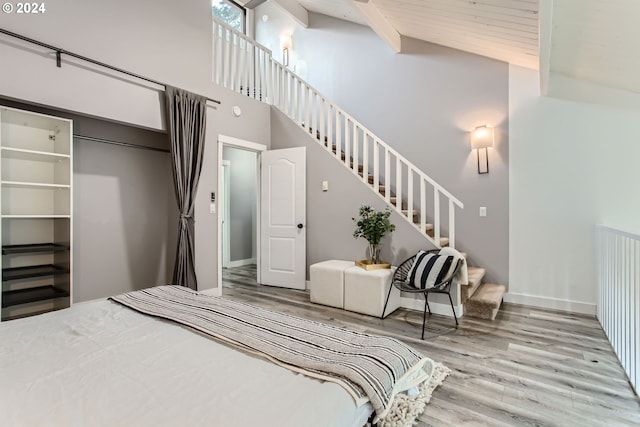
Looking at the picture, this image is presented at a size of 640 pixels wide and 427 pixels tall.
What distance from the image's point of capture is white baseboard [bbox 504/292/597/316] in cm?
347

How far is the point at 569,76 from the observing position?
11.6ft

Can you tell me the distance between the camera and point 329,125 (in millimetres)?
4457

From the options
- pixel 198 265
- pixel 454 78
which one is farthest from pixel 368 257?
pixel 454 78

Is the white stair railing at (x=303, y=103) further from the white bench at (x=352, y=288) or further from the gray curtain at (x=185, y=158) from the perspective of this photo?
the white bench at (x=352, y=288)

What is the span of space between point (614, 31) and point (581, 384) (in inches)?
106

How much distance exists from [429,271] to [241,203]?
4.42 meters

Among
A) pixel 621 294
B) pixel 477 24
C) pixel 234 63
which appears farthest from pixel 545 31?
pixel 234 63

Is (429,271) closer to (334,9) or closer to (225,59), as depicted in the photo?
(225,59)

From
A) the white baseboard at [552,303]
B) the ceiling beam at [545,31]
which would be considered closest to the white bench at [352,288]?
the white baseboard at [552,303]

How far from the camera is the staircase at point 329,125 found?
3.93 m

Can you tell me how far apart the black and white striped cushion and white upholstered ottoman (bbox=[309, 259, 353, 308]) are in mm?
832

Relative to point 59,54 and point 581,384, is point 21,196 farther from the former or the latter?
point 581,384

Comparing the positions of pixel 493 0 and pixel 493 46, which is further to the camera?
pixel 493 46

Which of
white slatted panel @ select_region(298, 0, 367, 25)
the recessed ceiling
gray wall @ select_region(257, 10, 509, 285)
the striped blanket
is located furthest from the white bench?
white slatted panel @ select_region(298, 0, 367, 25)
